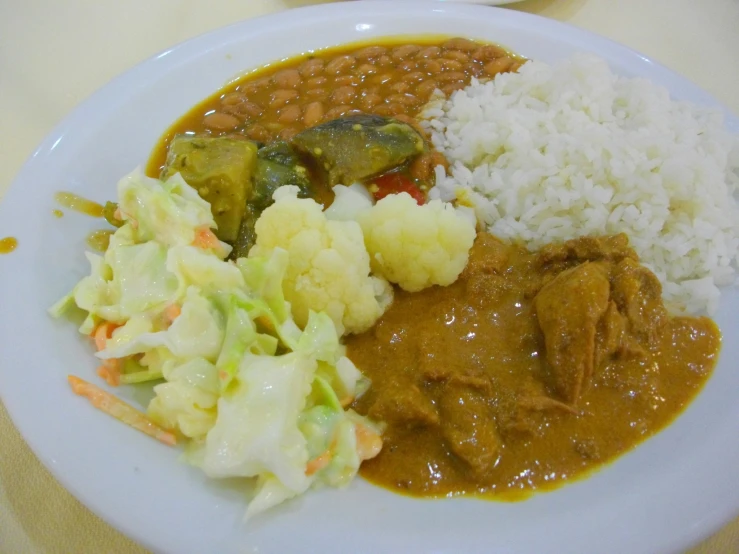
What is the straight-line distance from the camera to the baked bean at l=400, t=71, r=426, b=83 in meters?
3.22

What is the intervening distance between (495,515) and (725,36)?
3.83 metres

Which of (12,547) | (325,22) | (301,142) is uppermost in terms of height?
(325,22)

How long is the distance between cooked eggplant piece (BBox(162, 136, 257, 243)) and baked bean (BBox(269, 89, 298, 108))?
0.65 metres

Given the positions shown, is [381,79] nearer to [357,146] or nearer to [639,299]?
[357,146]

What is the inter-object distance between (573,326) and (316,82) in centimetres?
210

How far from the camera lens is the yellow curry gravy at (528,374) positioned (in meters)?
1.72

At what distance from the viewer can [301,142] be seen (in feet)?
8.77

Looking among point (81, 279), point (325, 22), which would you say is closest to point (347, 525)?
point (81, 279)

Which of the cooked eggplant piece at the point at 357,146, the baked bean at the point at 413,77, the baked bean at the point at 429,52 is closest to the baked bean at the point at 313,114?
the cooked eggplant piece at the point at 357,146

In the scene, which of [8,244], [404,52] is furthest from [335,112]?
[8,244]

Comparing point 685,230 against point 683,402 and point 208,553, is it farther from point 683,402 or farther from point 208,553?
point 208,553

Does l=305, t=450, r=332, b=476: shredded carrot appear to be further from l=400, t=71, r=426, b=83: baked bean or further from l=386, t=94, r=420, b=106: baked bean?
l=400, t=71, r=426, b=83: baked bean

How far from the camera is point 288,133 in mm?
2867

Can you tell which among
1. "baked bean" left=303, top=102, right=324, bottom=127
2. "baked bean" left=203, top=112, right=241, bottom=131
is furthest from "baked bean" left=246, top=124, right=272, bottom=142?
"baked bean" left=303, top=102, right=324, bottom=127
